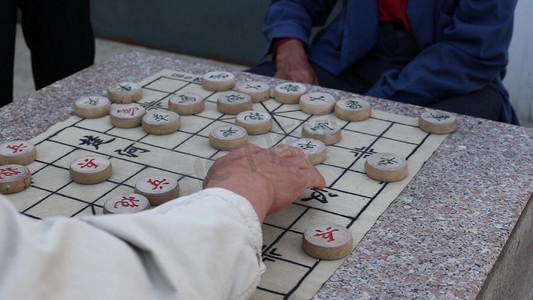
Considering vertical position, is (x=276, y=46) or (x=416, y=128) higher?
(x=416, y=128)

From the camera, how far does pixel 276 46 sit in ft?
8.82

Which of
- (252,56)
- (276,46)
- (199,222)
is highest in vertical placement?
(199,222)

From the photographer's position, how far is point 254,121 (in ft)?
6.01

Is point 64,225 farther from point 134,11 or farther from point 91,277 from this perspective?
point 134,11

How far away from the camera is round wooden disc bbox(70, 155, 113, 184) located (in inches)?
61.4

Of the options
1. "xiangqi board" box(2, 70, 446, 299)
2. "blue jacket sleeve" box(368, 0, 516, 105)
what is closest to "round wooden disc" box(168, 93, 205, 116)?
"xiangqi board" box(2, 70, 446, 299)

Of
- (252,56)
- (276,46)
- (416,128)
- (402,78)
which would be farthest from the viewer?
(252,56)

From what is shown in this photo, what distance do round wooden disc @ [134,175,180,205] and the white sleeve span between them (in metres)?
0.32

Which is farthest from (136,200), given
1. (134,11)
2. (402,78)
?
(134,11)

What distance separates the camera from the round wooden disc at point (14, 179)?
1516mm

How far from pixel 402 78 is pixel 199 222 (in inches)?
58.3

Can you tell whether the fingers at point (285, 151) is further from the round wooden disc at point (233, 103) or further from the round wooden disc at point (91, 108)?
the round wooden disc at point (91, 108)

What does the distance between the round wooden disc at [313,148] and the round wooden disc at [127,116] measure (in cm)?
42

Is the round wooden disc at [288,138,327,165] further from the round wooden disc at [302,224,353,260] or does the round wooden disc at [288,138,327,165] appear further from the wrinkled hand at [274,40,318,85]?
the wrinkled hand at [274,40,318,85]
